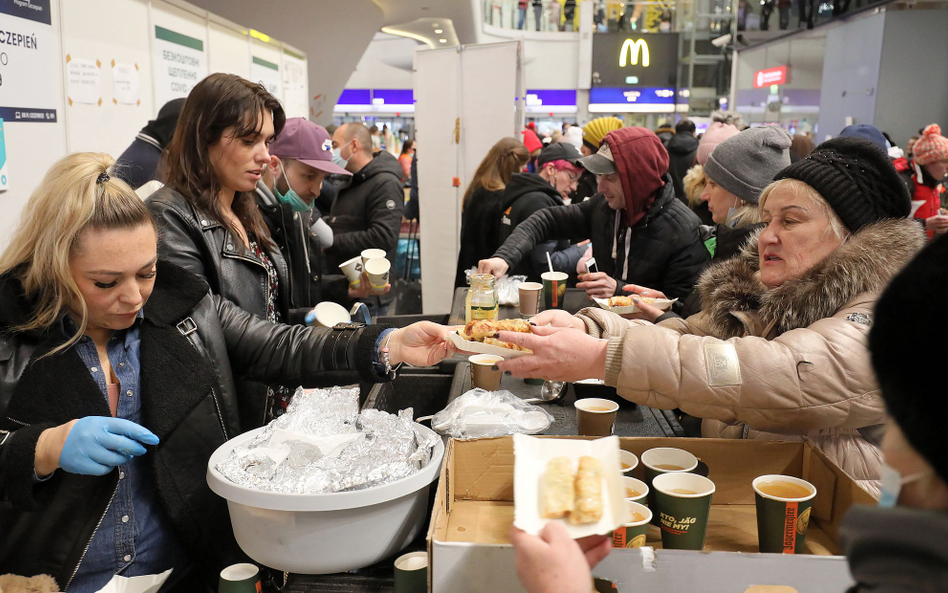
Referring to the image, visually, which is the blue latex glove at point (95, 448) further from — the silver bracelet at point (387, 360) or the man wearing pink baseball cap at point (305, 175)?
the man wearing pink baseball cap at point (305, 175)

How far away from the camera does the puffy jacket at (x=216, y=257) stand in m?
2.18

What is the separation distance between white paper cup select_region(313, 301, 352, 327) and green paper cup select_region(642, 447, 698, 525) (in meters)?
1.45

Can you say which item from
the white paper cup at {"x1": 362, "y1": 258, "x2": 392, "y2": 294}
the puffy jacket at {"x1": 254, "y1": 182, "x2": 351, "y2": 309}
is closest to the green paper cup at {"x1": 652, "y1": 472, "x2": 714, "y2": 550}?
the puffy jacket at {"x1": 254, "y1": 182, "x2": 351, "y2": 309}

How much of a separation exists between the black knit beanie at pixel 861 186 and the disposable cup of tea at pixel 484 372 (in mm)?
1026

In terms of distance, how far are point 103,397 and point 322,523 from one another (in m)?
0.68

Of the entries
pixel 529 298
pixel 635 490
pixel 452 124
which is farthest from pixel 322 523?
pixel 452 124

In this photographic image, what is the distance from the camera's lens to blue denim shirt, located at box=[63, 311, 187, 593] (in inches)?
63.6

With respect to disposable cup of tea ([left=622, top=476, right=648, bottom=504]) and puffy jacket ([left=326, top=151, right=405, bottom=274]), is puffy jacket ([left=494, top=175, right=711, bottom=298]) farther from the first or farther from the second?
disposable cup of tea ([left=622, top=476, right=648, bottom=504])

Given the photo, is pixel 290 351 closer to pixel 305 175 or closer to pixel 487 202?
pixel 305 175

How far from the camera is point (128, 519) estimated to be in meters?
1.64

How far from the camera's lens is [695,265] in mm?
3553

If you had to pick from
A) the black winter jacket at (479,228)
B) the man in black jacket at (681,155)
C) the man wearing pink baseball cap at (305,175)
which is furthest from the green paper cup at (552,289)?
the man in black jacket at (681,155)

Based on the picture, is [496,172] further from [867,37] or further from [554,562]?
[867,37]

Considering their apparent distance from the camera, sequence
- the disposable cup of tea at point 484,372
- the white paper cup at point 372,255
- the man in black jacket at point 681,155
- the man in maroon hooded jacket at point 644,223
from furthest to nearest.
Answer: the man in black jacket at point 681,155, the white paper cup at point 372,255, the man in maroon hooded jacket at point 644,223, the disposable cup of tea at point 484,372
